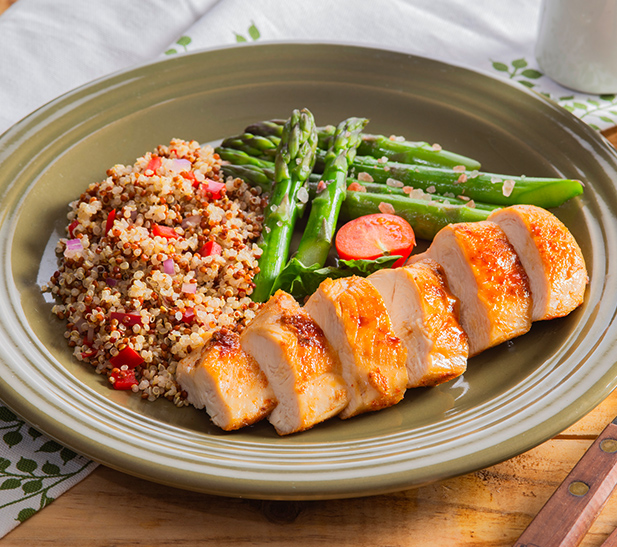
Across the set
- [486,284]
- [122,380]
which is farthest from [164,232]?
[486,284]

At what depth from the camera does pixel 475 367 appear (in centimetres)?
329

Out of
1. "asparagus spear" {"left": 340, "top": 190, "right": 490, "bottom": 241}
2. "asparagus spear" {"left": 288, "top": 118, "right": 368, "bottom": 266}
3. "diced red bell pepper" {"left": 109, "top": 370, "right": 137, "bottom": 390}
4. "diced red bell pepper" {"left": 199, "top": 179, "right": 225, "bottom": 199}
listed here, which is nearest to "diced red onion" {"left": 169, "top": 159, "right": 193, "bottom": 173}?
"diced red bell pepper" {"left": 199, "top": 179, "right": 225, "bottom": 199}

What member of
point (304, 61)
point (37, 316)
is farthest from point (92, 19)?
point (37, 316)

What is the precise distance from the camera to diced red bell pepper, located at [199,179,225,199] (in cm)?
396

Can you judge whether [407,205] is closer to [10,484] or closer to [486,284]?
[486,284]

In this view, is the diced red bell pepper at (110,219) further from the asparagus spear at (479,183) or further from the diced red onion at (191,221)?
the asparagus spear at (479,183)

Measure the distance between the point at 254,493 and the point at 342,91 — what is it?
3.30m

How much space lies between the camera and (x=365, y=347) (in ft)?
9.50

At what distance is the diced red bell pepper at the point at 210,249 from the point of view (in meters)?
3.63

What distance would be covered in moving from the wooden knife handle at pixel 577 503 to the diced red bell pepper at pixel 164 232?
2263mm

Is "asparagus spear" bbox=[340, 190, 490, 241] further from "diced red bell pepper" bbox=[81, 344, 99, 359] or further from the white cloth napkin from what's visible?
"diced red bell pepper" bbox=[81, 344, 99, 359]

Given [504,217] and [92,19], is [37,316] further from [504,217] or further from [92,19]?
[92,19]

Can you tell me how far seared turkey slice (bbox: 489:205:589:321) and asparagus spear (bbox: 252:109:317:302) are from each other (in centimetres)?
127

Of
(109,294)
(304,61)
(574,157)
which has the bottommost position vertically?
(109,294)
